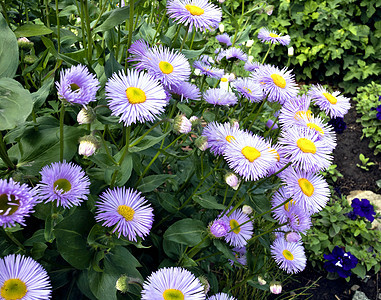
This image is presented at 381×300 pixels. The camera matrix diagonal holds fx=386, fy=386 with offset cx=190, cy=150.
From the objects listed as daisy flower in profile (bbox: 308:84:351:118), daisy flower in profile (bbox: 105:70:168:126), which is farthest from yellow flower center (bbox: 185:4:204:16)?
daisy flower in profile (bbox: 308:84:351:118)

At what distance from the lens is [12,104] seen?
745 millimetres

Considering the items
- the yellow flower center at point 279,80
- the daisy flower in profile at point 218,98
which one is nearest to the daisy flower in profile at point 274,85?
the yellow flower center at point 279,80

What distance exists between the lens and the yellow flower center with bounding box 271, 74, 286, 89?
3.66 feet

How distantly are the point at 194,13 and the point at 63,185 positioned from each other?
58 cm

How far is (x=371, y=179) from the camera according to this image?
8.80 ft

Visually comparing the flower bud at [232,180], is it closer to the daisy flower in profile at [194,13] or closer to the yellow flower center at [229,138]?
the yellow flower center at [229,138]

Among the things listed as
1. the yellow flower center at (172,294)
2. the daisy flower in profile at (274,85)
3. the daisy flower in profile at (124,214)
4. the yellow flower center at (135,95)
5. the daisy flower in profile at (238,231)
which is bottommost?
the daisy flower in profile at (238,231)

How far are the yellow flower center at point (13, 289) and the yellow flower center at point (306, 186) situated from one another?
2.22ft

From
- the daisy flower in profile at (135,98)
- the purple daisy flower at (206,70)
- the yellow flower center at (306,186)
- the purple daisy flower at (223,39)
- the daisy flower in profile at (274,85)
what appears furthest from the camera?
the purple daisy flower at (223,39)

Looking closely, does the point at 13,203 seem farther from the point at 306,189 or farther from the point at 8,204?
the point at 306,189

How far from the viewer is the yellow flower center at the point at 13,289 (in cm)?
72

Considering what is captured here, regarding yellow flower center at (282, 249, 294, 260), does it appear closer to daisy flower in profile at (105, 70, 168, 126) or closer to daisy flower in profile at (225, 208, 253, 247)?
daisy flower in profile at (225, 208, 253, 247)

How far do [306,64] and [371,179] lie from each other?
1.45m

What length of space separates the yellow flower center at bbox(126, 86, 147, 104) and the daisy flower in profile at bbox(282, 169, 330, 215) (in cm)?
42
